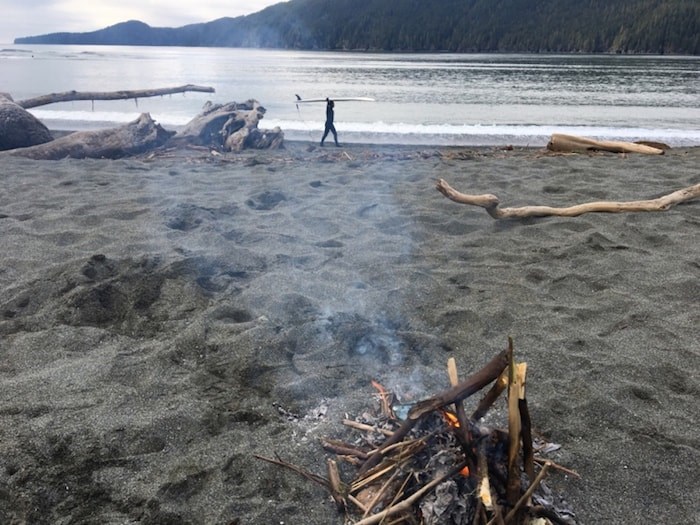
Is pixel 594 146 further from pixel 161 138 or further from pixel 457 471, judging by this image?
pixel 457 471

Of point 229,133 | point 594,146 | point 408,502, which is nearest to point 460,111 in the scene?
point 594,146

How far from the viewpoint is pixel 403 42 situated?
118125 millimetres

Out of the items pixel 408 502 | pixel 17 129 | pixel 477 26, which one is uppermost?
pixel 477 26

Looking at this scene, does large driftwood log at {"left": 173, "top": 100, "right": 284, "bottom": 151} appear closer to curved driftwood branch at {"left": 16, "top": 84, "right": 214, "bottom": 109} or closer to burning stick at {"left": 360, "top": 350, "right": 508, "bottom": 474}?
curved driftwood branch at {"left": 16, "top": 84, "right": 214, "bottom": 109}

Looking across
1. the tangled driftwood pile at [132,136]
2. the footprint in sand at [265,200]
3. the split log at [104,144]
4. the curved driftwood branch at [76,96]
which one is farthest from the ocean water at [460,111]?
the footprint in sand at [265,200]

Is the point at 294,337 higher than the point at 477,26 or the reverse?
the reverse

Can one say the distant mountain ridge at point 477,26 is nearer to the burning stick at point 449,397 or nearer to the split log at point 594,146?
the split log at point 594,146

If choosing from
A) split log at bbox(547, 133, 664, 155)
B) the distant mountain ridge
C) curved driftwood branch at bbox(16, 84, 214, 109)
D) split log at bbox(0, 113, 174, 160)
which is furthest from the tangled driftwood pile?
the distant mountain ridge

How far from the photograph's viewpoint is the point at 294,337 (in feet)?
12.0

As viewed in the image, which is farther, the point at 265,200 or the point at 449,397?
the point at 265,200

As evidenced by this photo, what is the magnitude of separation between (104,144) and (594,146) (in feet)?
30.7

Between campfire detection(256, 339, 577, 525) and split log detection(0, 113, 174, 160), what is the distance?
9167 mm

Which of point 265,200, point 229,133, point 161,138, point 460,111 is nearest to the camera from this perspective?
point 265,200

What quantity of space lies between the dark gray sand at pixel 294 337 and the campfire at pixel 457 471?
0.22 metres
